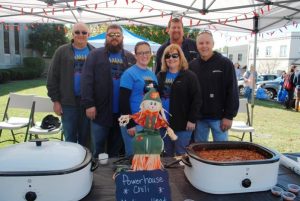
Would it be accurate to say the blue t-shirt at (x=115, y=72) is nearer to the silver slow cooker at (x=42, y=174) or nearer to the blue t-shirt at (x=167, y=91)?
the blue t-shirt at (x=167, y=91)

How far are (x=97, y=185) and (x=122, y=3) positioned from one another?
331 centimetres

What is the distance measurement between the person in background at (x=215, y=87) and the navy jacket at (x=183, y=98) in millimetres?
200

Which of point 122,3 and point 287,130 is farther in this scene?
point 287,130

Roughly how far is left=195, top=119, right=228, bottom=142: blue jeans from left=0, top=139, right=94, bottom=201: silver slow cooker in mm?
1317

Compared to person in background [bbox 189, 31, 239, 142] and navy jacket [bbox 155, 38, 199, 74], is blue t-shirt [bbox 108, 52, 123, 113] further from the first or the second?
person in background [bbox 189, 31, 239, 142]

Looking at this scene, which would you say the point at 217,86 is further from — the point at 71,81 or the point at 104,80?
the point at 71,81

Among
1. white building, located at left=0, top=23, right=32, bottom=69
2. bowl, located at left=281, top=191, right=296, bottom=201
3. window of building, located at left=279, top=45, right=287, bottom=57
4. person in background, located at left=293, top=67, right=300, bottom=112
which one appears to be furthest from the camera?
window of building, located at left=279, top=45, right=287, bottom=57

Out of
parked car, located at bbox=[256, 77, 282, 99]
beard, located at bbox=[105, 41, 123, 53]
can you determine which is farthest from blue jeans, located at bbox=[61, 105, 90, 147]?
parked car, located at bbox=[256, 77, 282, 99]

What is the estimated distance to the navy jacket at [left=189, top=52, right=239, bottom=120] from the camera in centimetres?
229

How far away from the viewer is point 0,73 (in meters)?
14.1

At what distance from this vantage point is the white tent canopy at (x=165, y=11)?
3857mm

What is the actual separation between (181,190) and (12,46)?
20.1 metres

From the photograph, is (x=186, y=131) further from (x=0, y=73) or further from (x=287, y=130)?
(x=0, y=73)

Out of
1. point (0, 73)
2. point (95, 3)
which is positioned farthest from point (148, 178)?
point (0, 73)
